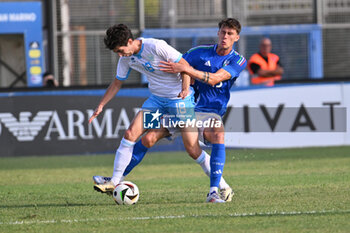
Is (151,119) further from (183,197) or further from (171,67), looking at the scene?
(183,197)

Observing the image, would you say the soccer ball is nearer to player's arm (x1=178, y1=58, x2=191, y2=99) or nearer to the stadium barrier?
player's arm (x1=178, y1=58, x2=191, y2=99)

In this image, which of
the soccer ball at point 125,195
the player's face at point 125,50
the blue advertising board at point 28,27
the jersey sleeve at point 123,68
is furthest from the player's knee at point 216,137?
the blue advertising board at point 28,27

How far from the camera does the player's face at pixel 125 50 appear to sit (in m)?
8.02

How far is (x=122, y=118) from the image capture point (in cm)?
1571

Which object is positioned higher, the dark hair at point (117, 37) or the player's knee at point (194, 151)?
the dark hair at point (117, 37)

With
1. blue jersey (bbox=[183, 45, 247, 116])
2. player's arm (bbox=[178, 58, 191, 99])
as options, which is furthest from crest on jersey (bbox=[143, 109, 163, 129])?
blue jersey (bbox=[183, 45, 247, 116])

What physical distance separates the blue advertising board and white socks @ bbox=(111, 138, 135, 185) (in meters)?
12.8

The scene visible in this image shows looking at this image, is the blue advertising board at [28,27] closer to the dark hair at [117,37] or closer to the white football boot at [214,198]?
the dark hair at [117,37]

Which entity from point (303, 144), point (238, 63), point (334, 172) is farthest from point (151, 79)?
point (303, 144)

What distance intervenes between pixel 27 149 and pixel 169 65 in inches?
326

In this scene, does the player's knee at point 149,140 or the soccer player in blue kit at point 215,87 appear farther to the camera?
the player's knee at point 149,140

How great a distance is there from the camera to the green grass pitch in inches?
264

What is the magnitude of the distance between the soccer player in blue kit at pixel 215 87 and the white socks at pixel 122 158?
0.57ft

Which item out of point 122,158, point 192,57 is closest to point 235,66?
point 192,57
